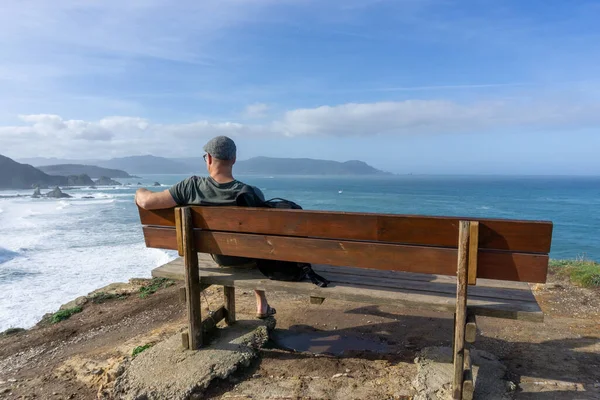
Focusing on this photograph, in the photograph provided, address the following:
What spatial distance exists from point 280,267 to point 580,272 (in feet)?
20.4

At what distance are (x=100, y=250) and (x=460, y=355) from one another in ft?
61.6

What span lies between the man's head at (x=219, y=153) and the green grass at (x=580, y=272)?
638 cm

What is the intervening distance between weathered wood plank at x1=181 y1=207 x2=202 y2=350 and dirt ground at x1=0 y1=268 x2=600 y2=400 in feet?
1.81

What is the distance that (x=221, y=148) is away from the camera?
4.19 metres

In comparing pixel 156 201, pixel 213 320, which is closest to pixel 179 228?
pixel 156 201

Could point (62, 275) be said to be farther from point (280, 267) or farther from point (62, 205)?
point (62, 205)

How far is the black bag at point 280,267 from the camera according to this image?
12.9ft

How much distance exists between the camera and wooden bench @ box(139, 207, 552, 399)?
9.92 ft

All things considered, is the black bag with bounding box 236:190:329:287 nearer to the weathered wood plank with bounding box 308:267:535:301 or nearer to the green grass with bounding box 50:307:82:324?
the weathered wood plank with bounding box 308:267:535:301

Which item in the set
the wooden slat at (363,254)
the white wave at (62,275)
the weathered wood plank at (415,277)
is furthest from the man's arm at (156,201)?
the white wave at (62,275)

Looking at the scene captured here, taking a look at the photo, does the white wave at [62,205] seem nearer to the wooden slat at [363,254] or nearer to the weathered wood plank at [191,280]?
the weathered wood plank at [191,280]

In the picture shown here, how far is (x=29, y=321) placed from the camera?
9750 millimetres

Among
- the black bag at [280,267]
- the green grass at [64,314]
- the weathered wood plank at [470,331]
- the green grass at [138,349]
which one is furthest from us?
the green grass at [64,314]

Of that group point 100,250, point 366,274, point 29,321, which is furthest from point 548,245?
point 100,250
